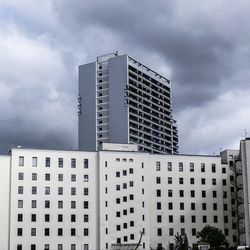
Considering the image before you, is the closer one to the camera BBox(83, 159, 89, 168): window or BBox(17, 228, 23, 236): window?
BBox(17, 228, 23, 236): window

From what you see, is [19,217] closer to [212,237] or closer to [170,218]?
[170,218]

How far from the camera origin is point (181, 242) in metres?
130

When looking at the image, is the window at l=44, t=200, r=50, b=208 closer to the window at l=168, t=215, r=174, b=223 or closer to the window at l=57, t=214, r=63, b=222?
the window at l=57, t=214, r=63, b=222

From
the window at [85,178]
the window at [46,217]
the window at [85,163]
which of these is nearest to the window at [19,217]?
the window at [46,217]

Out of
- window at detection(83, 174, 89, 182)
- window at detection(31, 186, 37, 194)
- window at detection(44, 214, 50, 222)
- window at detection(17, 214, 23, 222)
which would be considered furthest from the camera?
window at detection(83, 174, 89, 182)

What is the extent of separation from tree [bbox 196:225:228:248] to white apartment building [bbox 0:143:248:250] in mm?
11084

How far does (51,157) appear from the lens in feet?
448

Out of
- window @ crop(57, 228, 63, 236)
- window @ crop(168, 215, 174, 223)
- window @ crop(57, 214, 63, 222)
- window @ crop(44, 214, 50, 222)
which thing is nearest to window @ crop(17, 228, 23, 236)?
window @ crop(44, 214, 50, 222)

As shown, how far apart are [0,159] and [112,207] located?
1058 inches

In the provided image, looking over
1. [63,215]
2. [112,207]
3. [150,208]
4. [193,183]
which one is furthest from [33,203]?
[193,183]

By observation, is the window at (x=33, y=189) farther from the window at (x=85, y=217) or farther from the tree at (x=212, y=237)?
the tree at (x=212, y=237)

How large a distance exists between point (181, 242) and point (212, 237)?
684 cm

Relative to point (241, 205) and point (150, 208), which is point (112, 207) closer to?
point (150, 208)

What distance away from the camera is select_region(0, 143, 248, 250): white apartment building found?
431 feet
